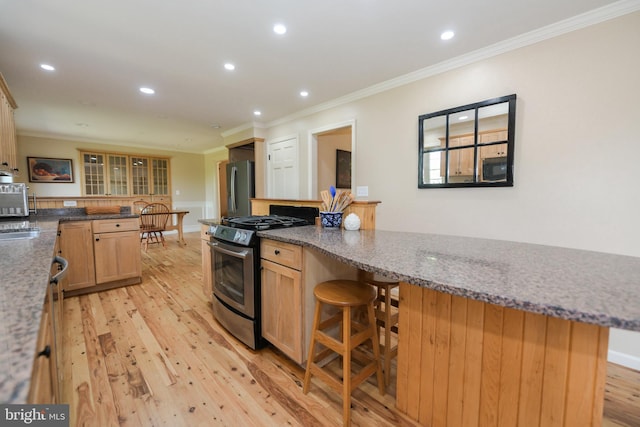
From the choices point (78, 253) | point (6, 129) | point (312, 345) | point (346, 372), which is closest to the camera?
point (346, 372)

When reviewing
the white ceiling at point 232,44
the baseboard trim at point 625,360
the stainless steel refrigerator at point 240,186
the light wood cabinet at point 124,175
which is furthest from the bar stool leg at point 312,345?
the light wood cabinet at point 124,175

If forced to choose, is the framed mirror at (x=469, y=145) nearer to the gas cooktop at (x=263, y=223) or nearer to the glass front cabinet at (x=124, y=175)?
the gas cooktop at (x=263, y=223)

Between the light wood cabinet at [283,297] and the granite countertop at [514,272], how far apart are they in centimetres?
17

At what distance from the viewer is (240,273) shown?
2.02 meters

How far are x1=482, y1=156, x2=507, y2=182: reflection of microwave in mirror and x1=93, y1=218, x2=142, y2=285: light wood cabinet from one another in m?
3.90

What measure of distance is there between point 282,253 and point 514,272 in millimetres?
1233

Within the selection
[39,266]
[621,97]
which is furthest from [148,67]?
[621,97]

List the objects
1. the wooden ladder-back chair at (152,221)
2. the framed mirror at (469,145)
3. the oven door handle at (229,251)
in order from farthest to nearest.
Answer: the wooden ladder-back chair at (152,221) → the framed mirror at (469,145) → the oven door handle at (229,251)

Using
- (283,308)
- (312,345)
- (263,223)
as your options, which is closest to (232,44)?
(263,223)

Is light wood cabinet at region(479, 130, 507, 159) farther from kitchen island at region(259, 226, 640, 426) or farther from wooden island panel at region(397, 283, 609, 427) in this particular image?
Answer: wooden island panel at region(397, 283, 609, 427)

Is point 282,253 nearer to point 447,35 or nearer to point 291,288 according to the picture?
point 291,288

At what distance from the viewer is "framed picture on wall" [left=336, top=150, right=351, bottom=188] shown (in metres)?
4.61

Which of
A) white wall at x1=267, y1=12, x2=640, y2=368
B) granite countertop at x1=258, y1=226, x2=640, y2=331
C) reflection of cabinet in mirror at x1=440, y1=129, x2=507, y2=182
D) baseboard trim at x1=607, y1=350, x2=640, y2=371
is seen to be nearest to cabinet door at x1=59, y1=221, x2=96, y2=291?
granite countertop at x1=258, y1=226, x2=640, y2=331

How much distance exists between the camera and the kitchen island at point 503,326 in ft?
2.60
